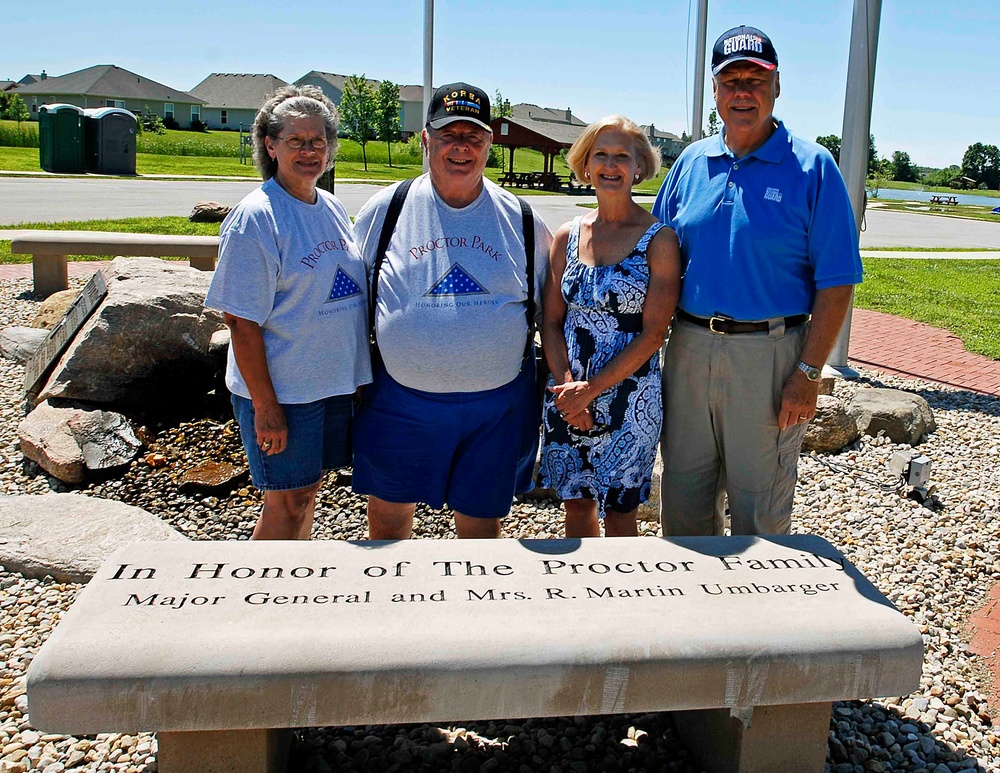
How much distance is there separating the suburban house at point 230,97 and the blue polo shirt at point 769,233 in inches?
2972

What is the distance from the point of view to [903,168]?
259ft

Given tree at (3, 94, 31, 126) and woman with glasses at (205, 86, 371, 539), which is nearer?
woman with glasses at (205, 86, 371, 539)

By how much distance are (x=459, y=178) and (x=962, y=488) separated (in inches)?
139

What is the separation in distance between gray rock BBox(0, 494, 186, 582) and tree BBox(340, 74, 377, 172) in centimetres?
4144

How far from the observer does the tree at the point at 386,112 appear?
45469mm

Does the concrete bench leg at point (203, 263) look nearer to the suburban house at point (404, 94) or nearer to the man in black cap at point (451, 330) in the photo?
the man in black cap at point (451, 330)

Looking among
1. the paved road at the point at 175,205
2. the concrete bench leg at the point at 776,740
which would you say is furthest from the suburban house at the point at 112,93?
the concrete bench leg at the point at 776,740

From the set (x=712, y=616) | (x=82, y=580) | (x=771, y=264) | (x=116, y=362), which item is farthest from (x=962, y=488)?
(x=116, y=362)

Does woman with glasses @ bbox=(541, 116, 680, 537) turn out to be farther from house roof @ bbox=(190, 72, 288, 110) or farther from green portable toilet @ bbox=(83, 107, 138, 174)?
house roof @ bbox=(190, 72, 288, 110)

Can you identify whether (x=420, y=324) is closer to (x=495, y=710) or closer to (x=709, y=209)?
(x=709, y=209)

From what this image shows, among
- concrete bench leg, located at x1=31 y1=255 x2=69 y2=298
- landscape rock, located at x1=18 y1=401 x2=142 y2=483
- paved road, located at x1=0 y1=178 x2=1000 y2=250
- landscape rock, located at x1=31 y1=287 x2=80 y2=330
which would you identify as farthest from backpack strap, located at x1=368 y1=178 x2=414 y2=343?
paved road, located at x1=0 y1=178 x2=1000 y2=250

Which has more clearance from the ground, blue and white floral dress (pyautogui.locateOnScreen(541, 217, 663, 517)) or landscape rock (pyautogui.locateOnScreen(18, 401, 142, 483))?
blue and white floral dress (pyautogui.locateOnScreen(541, 217, 663, 517))

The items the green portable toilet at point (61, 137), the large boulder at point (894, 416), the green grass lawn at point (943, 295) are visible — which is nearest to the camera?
the large boulder at point (894, 416)

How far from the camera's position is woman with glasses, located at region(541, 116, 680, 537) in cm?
285
